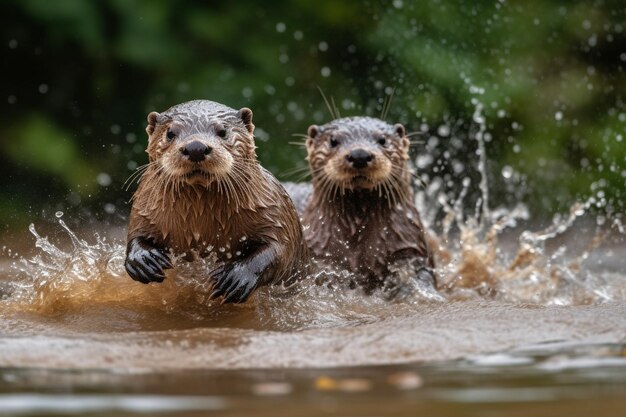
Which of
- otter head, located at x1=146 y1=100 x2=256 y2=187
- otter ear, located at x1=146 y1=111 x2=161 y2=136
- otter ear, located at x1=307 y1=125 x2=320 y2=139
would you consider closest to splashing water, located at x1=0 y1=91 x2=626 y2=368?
otter head, located at x1=146 y1=100 x2=256 y2=187

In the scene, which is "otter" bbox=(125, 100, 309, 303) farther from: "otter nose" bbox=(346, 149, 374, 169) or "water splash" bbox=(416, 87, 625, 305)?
"water splash" bbox=(416, 87, 625, 305)

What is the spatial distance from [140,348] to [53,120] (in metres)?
4.28

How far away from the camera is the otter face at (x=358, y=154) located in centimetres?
436

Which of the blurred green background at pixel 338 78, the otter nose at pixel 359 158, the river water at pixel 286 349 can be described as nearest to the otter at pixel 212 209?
the river water at pixel 286 349

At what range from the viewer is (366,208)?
457 cm

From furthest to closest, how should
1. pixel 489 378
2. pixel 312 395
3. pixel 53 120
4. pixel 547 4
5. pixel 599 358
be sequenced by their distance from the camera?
pixel 547 4
pixel 53 120
pixel 599 358
pixel 489 378
pixel 312 395

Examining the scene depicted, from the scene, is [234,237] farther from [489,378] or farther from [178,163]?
[489,378]

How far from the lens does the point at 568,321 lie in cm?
318

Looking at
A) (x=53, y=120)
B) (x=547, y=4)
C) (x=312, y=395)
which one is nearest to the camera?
(x=312, y=395)

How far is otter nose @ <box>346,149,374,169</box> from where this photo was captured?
170 inches

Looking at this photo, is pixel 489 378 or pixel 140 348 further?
pixel 140 348

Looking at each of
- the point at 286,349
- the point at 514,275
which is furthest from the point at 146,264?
the point at 514,275

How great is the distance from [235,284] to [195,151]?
1.31 feet

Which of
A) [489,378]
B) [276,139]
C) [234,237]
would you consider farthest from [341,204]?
[276,139]
